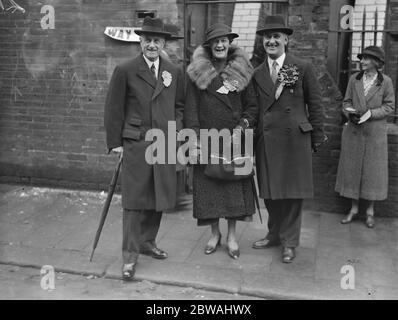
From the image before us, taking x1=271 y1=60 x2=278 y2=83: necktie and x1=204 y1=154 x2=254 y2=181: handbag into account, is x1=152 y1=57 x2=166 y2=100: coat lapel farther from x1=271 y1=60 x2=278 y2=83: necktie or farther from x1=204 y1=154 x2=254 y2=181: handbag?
x1=271 y1=60 x2=278 y2=83: necktie

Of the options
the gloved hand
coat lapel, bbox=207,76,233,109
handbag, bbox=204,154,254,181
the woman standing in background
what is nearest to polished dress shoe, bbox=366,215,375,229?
the woman standing in background

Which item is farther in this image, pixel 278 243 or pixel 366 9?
pixel 366 9

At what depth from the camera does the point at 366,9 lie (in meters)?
6.35

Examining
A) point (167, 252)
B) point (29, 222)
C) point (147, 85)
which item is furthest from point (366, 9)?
point (29, 222)

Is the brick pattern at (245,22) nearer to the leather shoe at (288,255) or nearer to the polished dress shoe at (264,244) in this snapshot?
the polished dress shoe at (264,244)

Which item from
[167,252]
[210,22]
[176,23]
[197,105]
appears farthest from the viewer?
[210,22]

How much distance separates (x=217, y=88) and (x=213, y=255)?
1589 mm

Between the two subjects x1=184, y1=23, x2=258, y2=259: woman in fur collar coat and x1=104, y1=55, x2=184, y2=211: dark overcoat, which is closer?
x1=104, y1=55, x2=184, y2=211: dark overcoat

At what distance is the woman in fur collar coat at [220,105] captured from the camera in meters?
4.66

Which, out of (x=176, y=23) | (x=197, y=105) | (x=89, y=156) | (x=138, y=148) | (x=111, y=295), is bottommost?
(x=111, y=295)

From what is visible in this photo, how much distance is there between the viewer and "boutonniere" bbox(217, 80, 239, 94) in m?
4.67

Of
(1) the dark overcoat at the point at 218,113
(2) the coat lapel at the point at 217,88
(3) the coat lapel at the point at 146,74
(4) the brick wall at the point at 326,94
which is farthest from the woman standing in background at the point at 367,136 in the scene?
(3) the coat lapel at the point at 146,74

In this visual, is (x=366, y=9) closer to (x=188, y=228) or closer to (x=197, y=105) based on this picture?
(x=197, y=105)

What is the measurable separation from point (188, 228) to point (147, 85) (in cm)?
193
